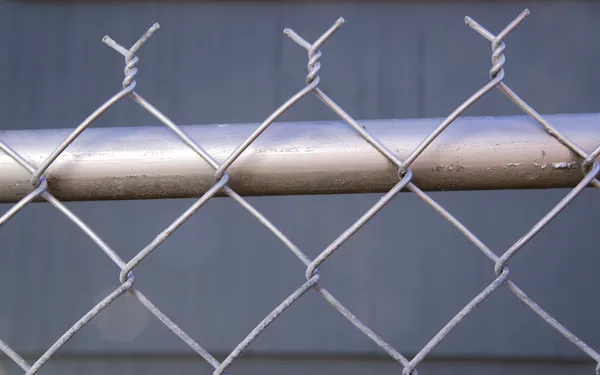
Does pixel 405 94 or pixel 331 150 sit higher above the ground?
pixel 405 94

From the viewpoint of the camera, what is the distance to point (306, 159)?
1.67ft

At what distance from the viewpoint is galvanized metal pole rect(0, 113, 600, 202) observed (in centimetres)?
49

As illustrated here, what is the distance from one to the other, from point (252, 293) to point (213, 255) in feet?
0.94

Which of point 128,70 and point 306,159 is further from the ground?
point 128,70

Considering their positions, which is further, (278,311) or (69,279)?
(69,279)

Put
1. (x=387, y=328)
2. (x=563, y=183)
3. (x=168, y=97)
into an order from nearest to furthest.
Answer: (x=563, y=183), (x=387, y=328), (x=168, y=97)

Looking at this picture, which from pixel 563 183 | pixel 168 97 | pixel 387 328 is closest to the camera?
pixel 563 183

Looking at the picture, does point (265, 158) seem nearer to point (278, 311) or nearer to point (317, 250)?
point (278, 311)

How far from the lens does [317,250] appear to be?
260 cm

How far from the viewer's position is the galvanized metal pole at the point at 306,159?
0.49 m

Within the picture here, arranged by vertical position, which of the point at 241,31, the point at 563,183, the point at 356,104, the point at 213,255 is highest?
the point at 241,31

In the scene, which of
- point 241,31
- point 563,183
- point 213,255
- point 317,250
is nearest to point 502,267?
point 563,183

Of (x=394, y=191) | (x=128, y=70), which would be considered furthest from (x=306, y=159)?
(x=128, y=70)

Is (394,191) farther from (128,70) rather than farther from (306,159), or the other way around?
(128,70)
